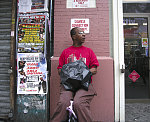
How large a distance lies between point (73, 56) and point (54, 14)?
1382 mm

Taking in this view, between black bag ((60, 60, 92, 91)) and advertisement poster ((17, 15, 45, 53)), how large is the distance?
128 cm

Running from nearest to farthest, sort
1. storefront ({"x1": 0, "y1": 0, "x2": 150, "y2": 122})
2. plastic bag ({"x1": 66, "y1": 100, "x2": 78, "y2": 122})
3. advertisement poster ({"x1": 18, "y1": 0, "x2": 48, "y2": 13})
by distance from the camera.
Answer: plastic bag ({"x1": 66, "y1": 100, "x2": 78, "y2": 122}) → storefront ({"x1": 0, "y1": 0, "x2": 150, "y2": 122}) → advertisement poster ({"x1": 18, "y1": 0, "x2": 48, "y2": 13})

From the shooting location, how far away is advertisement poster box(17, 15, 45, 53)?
3.89 metres

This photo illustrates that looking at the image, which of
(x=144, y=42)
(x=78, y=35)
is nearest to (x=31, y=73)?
(x=78, y=35)

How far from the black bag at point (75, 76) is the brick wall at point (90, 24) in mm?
1194

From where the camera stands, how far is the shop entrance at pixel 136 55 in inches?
219

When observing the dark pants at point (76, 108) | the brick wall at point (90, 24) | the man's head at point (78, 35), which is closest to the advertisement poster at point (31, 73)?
the brick wall at point (90, 24)

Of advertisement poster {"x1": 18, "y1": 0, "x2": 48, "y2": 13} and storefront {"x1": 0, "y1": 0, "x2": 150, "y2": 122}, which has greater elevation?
advertisement poster {"x1": 18, "y1": 0, "x2": 48, "y2": 13}

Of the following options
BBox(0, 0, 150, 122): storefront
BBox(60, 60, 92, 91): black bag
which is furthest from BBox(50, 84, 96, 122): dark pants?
BBox(0, 0, 150, 122): storefront

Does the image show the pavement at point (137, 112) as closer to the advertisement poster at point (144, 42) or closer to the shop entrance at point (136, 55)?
the shop entrance at point (136, 55)

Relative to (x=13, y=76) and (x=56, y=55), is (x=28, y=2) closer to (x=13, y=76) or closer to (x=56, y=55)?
(x=56, y=55)

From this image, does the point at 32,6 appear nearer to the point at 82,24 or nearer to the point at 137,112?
the point at 82,24

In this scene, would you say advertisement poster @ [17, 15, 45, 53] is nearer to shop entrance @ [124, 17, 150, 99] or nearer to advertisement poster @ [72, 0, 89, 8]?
advertisement poster @ [72, 0, 89, 8]

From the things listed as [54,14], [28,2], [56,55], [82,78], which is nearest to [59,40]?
[56,55]
